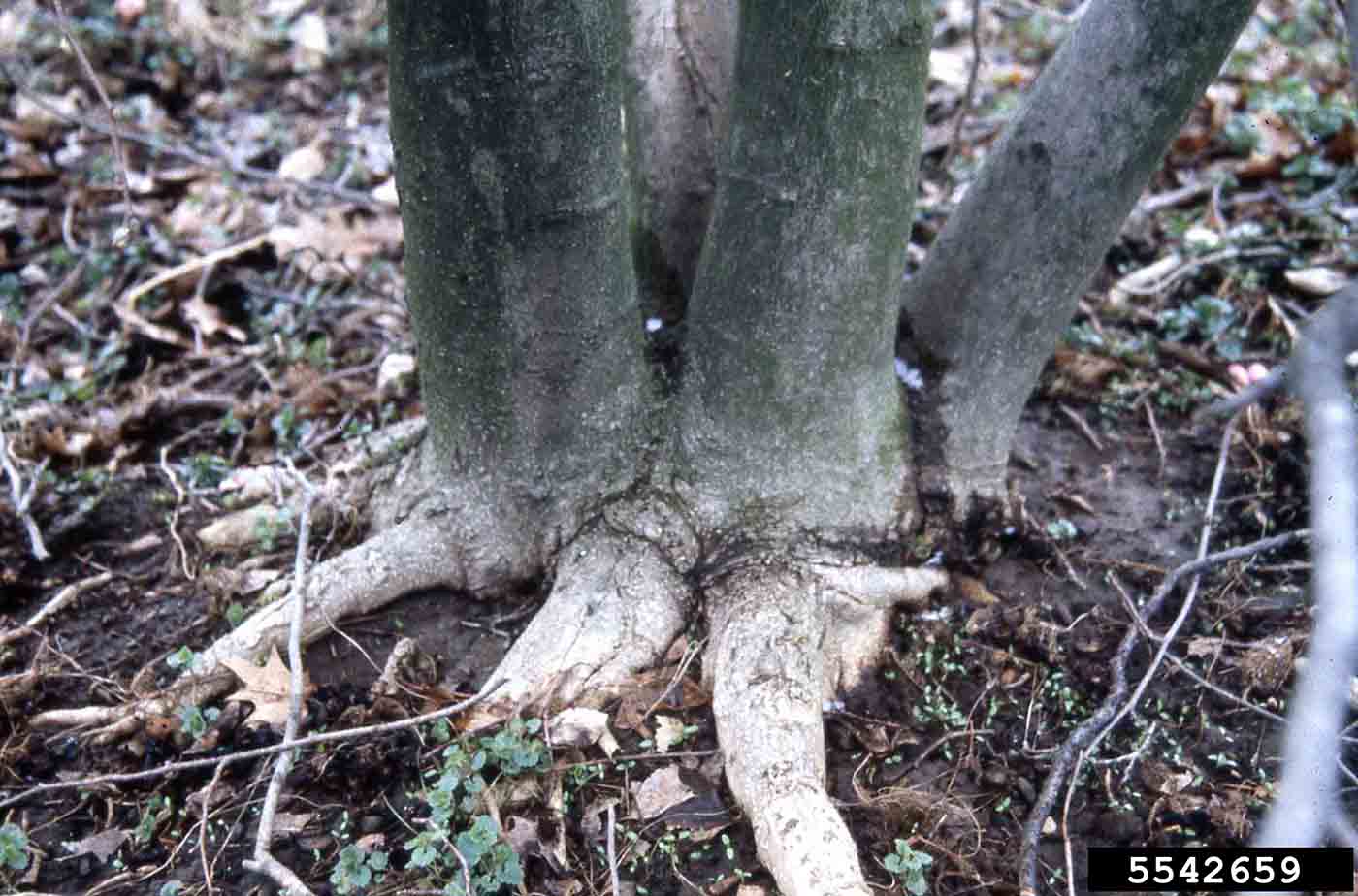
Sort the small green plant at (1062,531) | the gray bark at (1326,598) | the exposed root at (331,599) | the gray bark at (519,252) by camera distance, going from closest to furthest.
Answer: the gray bark at (1326,598) → the gray bark at (519,252) → the exposed root at (331,599) → the small green plant at (1062,531)

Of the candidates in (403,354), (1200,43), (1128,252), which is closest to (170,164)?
(403,354)

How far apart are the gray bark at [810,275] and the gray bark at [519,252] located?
19 centimetres

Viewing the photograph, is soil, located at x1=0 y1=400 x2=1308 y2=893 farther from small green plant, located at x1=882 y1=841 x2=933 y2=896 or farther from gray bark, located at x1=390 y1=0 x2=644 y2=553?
gray bark, located at x1=390 y1=0 x2=644 y2=553

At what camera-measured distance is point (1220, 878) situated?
185cm

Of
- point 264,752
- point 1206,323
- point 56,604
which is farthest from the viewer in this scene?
point 1206,323

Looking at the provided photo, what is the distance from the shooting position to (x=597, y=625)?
2199 mm

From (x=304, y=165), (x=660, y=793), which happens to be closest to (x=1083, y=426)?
(x=660, y=793)

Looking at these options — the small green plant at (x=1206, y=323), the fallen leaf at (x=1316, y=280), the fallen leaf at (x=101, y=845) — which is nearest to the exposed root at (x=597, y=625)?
the fallen leaf at (x=101, y=845)

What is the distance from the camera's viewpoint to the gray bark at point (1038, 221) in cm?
199

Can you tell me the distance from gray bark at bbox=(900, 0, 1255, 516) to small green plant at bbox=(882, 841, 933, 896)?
2.66ft

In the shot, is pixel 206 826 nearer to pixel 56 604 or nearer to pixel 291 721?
pixel 291 721

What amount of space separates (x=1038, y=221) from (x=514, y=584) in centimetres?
131

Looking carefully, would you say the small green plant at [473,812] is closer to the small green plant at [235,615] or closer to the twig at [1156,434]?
the small green plant at [235,615]

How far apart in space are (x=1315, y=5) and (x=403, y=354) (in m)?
4.44
